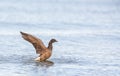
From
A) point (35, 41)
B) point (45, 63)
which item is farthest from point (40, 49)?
point (45, 63)

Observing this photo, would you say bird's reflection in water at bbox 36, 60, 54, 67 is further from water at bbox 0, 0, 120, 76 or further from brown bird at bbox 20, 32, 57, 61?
brown bird at bbox 20, 32, 57, 61

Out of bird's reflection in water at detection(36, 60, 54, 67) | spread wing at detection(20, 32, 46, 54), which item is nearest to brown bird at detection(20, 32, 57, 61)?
spread wing at detection(20, 32, 46, 54)

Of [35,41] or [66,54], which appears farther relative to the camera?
[66,54]

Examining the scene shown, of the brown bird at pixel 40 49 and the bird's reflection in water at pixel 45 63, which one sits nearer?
the bird's reflection in water at pixel 45 63

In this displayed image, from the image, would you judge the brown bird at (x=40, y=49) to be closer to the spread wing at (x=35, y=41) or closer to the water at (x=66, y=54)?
the spread wing at (x=35, y=41)

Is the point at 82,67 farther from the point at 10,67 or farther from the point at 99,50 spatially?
the point at 99,50

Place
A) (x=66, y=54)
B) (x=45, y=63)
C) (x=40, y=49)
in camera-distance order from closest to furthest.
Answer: (x=45, y=63)
(x=40, y=49)
(x=66, y=54)

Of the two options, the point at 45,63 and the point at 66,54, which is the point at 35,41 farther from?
the point at 66,54

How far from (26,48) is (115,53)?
4537 mm

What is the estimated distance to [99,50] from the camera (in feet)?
108

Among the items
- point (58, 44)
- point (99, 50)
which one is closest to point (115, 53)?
point (99, 50)

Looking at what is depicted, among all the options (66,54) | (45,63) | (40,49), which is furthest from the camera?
(66,54)

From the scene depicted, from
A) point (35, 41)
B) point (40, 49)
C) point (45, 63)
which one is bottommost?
point (45, 63)

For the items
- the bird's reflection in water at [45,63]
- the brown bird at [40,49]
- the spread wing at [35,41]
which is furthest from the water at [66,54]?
the spread wing at [35,41]
